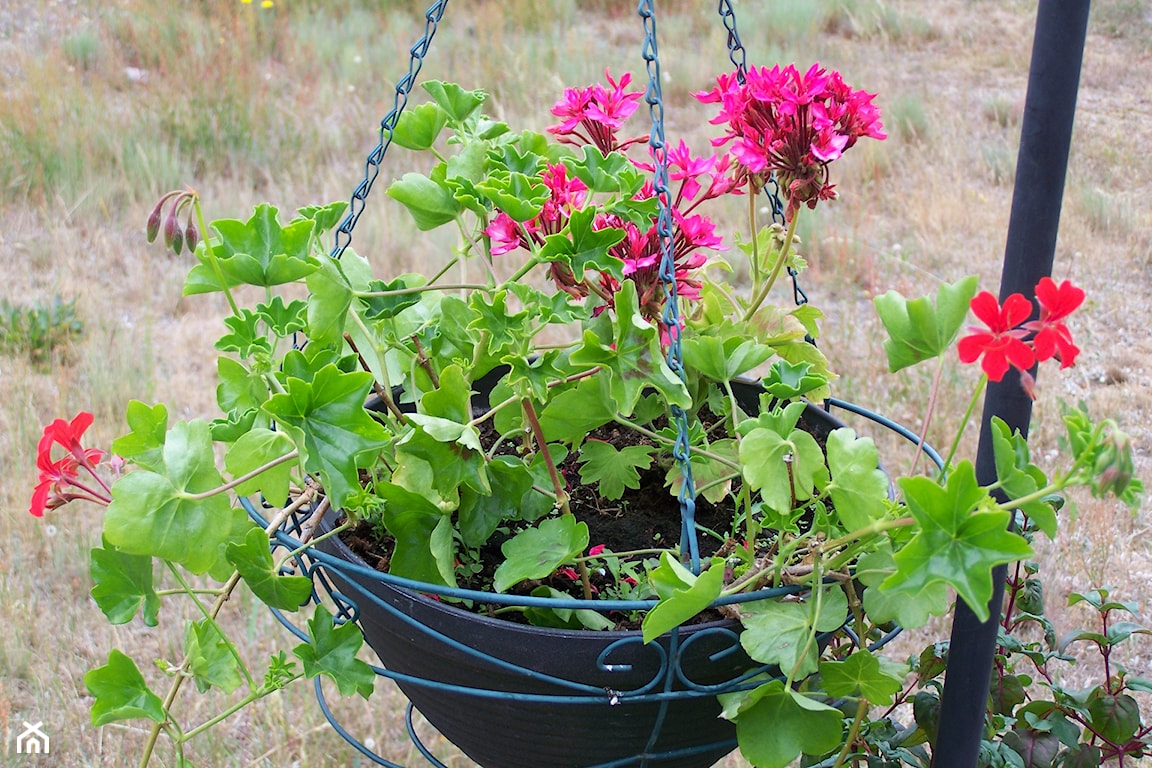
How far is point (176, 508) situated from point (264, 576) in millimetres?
98

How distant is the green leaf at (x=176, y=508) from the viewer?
77 cm

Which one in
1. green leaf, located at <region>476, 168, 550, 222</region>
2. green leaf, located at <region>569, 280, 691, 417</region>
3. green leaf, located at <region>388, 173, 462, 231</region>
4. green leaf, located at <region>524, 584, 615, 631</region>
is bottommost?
green leaf, located at <region>524, 584, 615, 631</region>

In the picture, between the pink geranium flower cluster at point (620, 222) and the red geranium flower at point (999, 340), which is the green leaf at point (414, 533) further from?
the red geranium flower at point (999, 340)

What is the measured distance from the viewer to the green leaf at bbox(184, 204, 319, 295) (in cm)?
85

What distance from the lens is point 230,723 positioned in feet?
5.83

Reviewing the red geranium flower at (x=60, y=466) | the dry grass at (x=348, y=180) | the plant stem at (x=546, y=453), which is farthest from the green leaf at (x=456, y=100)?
the dry grass at (x=348, y=180)

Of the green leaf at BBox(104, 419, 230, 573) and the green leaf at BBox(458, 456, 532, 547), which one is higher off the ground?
the green leaf at BBox(104, 419, 230, 573)

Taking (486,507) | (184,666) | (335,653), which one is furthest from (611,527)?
(184,666)

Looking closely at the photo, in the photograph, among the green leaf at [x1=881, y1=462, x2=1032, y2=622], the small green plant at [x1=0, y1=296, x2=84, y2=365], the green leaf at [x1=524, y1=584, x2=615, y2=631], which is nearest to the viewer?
the green leaf at [x1=881, y1=462, x2=1032, y2=622]

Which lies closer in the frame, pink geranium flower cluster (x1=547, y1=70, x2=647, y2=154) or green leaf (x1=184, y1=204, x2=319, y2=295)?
green leaf (x1=184, y1=204, x2=319, y2=295)

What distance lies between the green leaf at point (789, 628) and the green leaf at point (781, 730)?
0.03 meters

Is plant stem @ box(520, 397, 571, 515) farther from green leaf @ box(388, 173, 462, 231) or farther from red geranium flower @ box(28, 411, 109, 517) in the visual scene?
red geranium flower @ box(28, 411, 109, 517)

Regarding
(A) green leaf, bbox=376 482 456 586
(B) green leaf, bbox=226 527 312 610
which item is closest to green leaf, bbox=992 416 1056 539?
(A) green leaf, bbox=376 482 456 586

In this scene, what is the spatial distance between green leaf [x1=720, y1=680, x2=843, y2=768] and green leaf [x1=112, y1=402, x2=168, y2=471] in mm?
481
